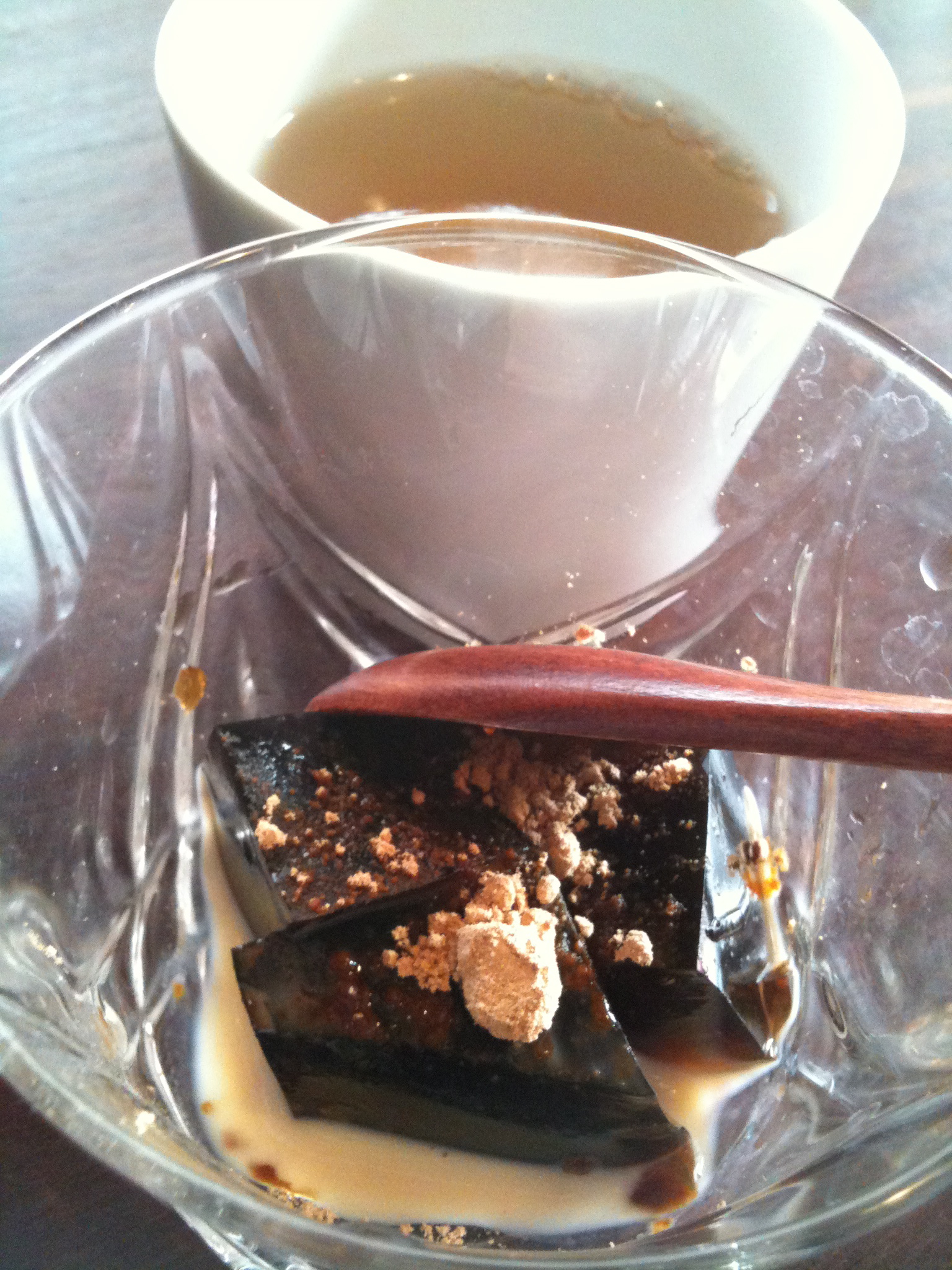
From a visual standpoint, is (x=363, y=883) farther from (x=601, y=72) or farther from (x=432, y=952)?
(x=601, y=72)

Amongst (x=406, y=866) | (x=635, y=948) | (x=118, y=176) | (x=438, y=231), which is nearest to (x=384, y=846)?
(x=406, y=866)

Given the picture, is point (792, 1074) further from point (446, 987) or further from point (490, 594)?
point (490, 594)

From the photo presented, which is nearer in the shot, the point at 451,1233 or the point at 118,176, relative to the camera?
the point at 451,1233

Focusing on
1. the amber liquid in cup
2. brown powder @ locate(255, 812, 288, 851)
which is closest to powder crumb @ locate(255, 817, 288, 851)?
brown powder @ locate(255, 812, 288, 851)

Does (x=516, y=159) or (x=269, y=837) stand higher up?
(x=516, y=159)

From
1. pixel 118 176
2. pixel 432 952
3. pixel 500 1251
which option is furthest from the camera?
pixel 118 176

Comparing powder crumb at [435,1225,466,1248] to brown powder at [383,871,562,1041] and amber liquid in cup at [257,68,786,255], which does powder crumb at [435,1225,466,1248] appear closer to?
brown powder at [383,871,562,1041]

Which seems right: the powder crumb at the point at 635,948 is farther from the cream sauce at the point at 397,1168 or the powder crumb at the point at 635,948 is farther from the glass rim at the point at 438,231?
the glass rim at the point at 438,231
